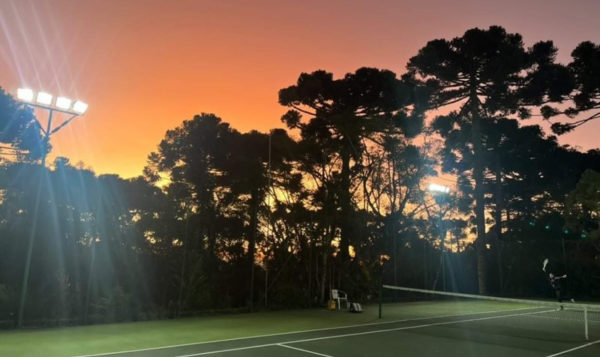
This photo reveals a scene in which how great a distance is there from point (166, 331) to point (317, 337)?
302 cm

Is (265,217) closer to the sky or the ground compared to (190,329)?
closer to the sky

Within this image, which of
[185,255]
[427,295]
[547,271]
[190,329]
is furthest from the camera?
[547,271]

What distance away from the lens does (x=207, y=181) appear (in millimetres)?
18188

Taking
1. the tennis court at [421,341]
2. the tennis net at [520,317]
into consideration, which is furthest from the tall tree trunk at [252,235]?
the tennis court at [421,341]

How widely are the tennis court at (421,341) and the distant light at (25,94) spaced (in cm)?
564

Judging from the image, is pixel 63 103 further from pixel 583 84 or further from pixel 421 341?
pixel 583 84

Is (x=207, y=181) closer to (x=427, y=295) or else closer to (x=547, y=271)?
(x=427, y=295)

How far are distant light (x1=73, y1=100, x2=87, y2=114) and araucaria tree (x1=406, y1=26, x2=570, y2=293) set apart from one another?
15189 mm

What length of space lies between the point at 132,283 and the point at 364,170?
887 centimetres

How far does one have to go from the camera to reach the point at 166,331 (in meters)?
9.16

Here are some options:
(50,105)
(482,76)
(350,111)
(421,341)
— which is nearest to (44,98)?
(50,105)

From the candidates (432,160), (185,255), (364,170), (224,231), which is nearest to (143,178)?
(224,231)

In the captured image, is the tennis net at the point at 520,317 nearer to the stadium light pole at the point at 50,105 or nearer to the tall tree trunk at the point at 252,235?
the tall tree trunk at the point at 252,235

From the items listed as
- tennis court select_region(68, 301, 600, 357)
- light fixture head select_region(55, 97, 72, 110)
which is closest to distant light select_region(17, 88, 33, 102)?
light fixture head select_region(55, 97, 72, 110)
